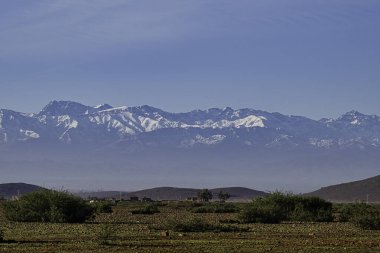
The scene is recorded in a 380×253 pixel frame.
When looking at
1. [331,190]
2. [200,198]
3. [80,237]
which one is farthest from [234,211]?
[331,190]

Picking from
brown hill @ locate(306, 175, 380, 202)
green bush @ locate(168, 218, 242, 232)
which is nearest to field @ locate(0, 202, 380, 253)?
green bush @ locate(168, 218, 242, 232)

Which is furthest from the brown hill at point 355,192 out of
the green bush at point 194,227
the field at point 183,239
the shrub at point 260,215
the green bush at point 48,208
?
the green bush at point 194,227

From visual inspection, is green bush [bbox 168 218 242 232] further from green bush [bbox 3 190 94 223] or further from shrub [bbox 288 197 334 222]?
shrub [bbox 288 197 334 222]

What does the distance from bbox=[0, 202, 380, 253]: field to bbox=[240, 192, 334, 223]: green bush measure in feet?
15.3

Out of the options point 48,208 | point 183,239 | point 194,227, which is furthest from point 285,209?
point 183,239

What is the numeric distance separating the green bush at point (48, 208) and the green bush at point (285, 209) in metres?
9.11

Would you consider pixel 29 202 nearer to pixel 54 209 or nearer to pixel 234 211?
pixel 54 209

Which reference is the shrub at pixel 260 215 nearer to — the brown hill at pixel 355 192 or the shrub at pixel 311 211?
the shrub at pixel 311 211

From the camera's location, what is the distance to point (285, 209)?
57.8m

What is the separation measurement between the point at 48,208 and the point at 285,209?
14873mm

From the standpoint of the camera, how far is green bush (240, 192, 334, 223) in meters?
51.7

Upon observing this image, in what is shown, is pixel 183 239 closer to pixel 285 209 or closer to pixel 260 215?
pixel 260 215

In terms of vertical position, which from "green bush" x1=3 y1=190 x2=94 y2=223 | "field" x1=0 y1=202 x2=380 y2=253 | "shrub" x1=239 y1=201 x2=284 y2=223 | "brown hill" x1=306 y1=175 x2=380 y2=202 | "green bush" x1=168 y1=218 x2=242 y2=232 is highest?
"brown hill" x1=306 y1=175 x2=380 y2=202

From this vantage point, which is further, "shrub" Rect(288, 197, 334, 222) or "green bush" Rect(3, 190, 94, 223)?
"shrub" Rect(288, 197, 334, 222)
